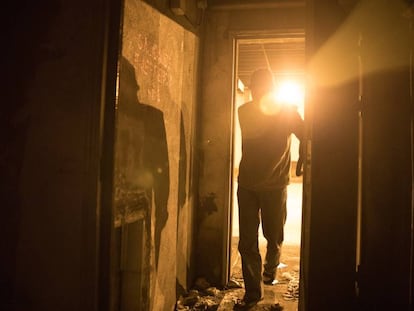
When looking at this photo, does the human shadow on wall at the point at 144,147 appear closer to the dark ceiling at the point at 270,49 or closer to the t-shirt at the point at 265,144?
the t-shirt at the point at 265,144

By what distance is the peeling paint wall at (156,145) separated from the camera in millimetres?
1907

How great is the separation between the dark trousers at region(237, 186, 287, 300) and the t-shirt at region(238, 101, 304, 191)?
8 cm

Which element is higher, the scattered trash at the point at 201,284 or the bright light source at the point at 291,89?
the bright light source at the point at 291,89

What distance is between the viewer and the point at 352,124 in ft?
4.68

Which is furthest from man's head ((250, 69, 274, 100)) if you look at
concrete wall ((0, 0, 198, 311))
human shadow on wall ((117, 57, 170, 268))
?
concrete wall ((0, 0, 198, 311))

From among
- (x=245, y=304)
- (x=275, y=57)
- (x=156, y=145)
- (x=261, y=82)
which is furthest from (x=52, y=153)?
(x=275, y=57)

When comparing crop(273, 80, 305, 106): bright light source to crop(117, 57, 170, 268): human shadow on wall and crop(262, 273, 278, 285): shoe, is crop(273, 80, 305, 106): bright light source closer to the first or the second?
crop(262, 273, 278, 285): shoe

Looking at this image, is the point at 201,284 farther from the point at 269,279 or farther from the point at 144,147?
the point at 144,147

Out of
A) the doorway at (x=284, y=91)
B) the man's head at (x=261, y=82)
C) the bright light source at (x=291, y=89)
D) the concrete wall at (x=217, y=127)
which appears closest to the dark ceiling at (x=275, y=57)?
the doorway at (x=284, y=91)

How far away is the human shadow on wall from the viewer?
1847 millimetres

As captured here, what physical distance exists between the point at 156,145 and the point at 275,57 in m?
4.89

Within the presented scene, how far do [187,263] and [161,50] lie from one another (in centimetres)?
Result: 195

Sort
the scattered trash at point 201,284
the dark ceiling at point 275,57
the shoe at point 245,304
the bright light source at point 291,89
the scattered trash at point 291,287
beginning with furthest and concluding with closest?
1. the bright light source at point 291,89
2. the dark ceiling at point 275,57
3. the scattered trash at point 201,284
4. the scattered trash at point 291,287
5. the shoe at point 245,304

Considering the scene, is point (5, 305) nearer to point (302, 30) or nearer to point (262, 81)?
point (262, 81)
